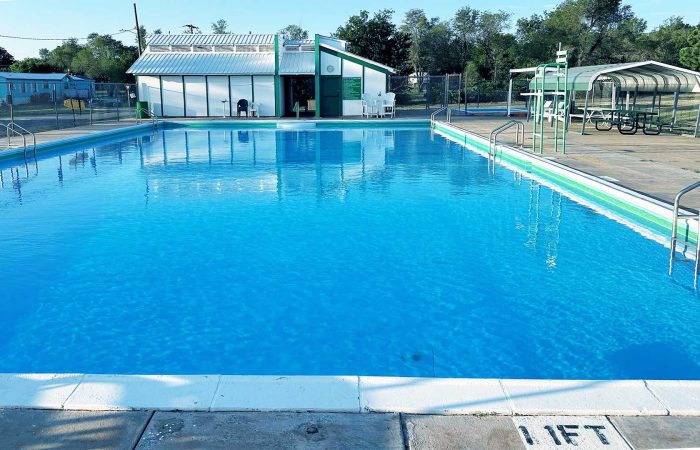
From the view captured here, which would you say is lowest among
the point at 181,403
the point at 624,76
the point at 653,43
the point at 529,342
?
the point at 529,342

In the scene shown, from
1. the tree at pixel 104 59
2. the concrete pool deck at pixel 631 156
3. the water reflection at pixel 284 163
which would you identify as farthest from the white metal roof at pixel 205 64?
the tree at pixel 104 59

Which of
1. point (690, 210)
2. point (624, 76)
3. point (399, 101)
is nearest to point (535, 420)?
point (690, 210)

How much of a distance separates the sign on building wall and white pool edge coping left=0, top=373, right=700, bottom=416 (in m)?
25.3

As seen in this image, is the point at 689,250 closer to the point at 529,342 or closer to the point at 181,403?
the point at 529,342

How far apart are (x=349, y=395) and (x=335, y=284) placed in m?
3.17

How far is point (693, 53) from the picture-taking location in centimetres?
3409

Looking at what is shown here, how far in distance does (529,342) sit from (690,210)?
418 centimetres

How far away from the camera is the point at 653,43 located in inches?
1843

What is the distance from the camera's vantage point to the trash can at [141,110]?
90.5 ft

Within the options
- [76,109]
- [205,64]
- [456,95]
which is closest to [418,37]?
[456,95]

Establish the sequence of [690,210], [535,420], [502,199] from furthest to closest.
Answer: [502,199], [690,210], [535,420]

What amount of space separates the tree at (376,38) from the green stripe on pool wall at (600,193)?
27142mm

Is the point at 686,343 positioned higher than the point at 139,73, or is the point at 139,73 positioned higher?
the point at 139,73

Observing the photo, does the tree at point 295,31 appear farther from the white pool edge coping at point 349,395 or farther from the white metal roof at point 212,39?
the white pool edge coping at point 349,395
